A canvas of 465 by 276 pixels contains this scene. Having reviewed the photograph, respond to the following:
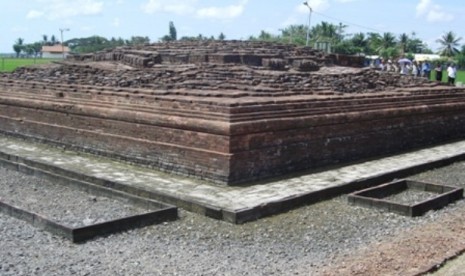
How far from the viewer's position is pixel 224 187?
22.3ft

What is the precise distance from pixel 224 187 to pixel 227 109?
2.93 ft

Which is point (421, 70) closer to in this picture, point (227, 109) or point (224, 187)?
point (227, 109)

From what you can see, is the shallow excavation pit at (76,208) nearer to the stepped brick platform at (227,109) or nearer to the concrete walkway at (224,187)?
the concrete walkway at (224,187)

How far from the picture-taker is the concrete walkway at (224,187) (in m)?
6.07

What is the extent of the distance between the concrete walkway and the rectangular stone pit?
0.32 m

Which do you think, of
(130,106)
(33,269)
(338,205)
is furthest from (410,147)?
(33,269)

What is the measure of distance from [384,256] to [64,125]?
627cm

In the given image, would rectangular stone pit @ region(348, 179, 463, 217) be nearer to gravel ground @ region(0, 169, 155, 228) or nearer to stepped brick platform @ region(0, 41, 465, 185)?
stepped brick platform @ region(0, 41, 465, 185)

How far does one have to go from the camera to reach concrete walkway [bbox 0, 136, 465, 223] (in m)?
6.07

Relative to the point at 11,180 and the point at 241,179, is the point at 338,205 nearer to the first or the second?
the point at 241,179

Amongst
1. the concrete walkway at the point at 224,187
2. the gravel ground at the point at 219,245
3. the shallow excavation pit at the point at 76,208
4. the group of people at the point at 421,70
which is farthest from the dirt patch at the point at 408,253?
the group of people at the point at 421,70

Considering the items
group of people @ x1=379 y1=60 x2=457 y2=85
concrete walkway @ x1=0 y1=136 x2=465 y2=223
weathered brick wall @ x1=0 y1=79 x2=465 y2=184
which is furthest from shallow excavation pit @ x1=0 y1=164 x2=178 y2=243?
group of people @ x1=379 y1=60 x2=457 y2=85

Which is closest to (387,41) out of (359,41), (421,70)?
(359,41)

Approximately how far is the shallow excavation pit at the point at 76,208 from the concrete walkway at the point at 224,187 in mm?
254
